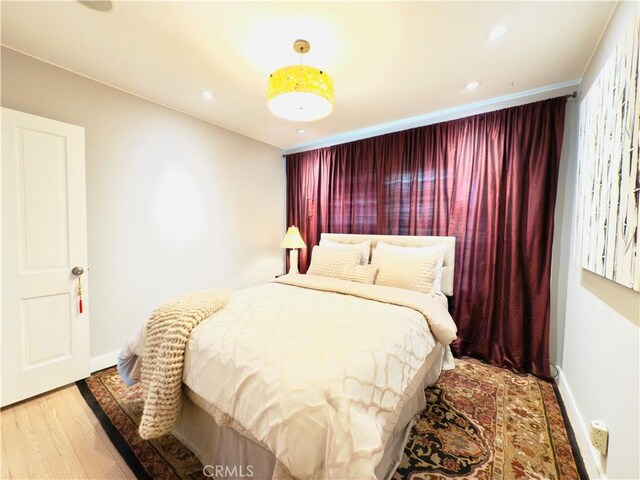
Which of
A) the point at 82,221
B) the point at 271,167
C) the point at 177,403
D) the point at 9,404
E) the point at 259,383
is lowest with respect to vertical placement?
the point at 9,404

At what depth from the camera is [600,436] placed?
4.00 feet

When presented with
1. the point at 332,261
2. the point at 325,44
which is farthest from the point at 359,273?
the point at 325,44

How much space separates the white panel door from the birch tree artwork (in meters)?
3.37

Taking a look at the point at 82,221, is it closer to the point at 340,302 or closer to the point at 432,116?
the point at 340,302

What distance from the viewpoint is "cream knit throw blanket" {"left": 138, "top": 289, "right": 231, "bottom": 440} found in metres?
1.29

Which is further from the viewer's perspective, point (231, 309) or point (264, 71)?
point (264, 71)

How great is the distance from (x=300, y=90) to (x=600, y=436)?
7.62 ft

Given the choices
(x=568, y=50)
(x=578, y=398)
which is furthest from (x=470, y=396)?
(x=568, y=50)

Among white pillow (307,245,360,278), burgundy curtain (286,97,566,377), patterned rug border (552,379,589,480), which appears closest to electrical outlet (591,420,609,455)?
patterned rug border (552,379,589,480)

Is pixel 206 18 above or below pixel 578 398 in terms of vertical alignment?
above

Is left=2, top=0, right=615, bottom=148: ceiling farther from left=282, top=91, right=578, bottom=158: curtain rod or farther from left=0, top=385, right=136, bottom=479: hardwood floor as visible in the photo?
left=0, top=385, right=136, bottom=479: hardwood floor

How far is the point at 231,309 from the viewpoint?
1.71 meters

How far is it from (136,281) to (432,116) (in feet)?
11.5

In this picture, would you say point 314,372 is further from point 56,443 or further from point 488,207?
point 488,207
